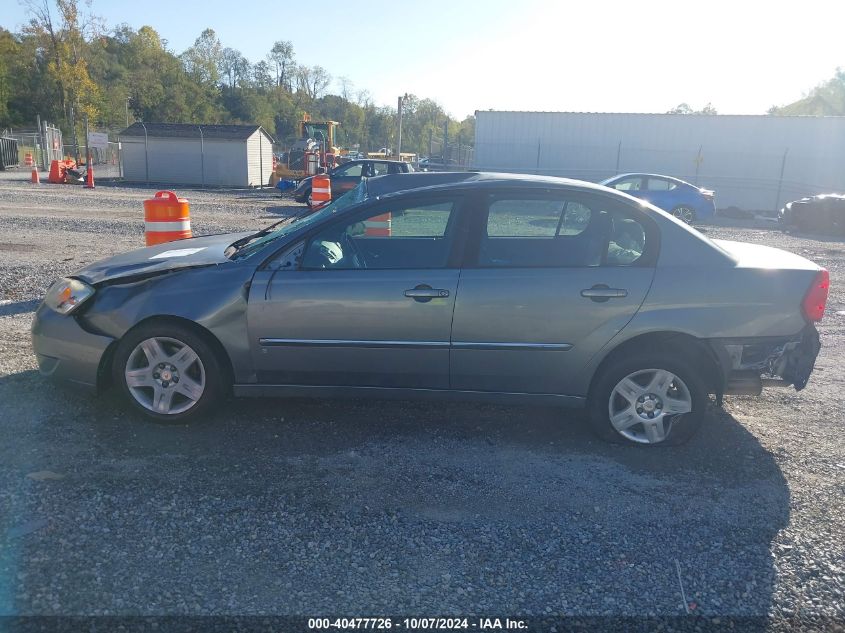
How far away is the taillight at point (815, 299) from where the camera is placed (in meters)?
4.23

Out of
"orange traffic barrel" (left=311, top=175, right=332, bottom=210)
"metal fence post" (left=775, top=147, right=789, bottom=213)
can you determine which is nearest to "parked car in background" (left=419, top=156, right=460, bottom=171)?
"metal fence post" (left=775, top=147, right=789, bottom=213)

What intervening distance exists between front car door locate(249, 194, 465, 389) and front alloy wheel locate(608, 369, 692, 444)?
1.09 meters

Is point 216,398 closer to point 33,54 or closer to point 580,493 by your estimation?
point 580,493

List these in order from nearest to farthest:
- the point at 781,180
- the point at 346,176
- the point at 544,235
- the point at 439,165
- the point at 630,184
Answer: the point at 544,235
the point at 630,184
the point at 346,176
the point at 781,180
the point at 439,165

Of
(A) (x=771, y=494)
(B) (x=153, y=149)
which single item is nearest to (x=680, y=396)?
(A) (x=771, y=494)

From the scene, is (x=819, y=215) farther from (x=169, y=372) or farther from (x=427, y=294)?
(x=169, y=372)

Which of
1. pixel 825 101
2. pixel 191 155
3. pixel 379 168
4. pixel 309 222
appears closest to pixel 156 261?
pixel 309 222

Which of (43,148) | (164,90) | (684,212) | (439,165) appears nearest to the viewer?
(684,212)

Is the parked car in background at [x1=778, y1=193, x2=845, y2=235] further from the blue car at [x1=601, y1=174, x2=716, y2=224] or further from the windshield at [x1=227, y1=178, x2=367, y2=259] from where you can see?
the windshield at [x1=227, y1=178, x2=367, y2=259]

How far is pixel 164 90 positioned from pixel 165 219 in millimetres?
69375

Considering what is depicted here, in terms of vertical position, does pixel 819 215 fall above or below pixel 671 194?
below

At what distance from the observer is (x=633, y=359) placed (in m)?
4.20

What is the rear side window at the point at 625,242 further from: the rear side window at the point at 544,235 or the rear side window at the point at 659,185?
the rear side window at the point at 659,185

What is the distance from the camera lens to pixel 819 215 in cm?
1955
